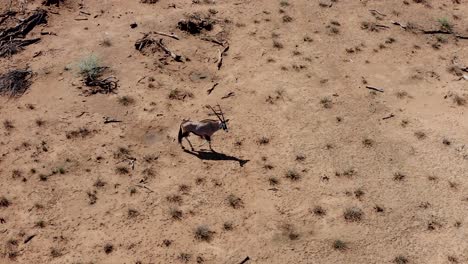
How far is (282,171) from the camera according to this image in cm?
1761

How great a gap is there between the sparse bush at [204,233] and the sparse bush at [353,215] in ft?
14.5

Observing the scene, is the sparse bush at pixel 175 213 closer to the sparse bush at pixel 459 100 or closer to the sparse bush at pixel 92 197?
the sparse bush at pixel 92 197

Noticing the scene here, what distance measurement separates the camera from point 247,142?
61.2 ft

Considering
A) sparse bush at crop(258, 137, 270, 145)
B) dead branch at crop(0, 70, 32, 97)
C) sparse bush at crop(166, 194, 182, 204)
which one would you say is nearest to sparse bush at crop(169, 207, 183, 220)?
sparse bush at crop(166, 194, 182, 204)

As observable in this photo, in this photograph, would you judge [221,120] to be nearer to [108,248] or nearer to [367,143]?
[367,143]

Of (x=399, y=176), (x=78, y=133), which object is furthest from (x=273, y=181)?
(x=78, y=133)

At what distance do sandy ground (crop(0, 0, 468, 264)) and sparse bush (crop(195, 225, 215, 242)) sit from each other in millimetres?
89

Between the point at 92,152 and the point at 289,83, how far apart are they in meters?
8.69

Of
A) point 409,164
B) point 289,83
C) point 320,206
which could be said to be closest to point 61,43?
point 289,83

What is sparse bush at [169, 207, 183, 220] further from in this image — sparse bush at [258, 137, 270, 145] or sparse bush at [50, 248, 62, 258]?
sparse bush at [258, 137, 270, 145]

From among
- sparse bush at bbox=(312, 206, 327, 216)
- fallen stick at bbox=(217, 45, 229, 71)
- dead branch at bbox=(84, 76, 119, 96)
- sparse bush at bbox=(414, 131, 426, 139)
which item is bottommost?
sparse bush at bbox=(312, 206, 327, 216)

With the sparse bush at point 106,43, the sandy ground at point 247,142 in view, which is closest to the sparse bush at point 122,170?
the sandy ground at point 247,142

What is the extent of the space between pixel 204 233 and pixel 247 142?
4458 millimetres

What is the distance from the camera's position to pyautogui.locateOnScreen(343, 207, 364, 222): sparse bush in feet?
53.0
